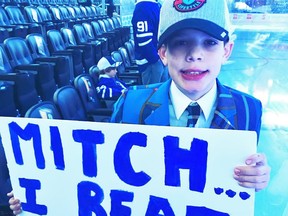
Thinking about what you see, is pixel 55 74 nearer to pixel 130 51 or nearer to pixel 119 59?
pixel 119 59

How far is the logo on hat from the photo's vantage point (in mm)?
703

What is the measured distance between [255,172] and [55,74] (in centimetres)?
278

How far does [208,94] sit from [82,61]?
138 inches

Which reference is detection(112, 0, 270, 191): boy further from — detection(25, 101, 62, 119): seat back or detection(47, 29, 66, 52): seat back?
detection(47, 29, 66, 52): seat back

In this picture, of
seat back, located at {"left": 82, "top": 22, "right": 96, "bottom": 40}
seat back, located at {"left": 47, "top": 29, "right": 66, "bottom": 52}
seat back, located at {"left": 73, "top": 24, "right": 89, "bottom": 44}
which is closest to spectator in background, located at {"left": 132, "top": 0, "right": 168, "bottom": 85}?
seat back, located at {"left": 47, "top": 29, "right": 66, "bottom": 52}

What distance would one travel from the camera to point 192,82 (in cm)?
74

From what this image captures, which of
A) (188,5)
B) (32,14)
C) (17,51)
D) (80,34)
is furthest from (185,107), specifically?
(32,14)

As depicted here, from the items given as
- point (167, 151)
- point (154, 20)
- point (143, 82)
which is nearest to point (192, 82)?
point (167, 151)

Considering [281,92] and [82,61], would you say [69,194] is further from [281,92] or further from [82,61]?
[281,92]

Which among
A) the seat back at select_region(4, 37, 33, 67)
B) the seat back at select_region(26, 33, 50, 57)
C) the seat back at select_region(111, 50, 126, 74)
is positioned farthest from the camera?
the seat back at select_region(111, 50, 126, 74)

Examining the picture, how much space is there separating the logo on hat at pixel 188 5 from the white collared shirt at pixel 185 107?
20 centimetres

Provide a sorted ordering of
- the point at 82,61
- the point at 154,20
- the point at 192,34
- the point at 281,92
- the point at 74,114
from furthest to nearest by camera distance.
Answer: the point at 281,92
the point at 82,61
the point at 154,20
the point at 74,114
the point at 192,34

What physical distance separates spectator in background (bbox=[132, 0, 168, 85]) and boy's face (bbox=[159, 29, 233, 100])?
251 cm

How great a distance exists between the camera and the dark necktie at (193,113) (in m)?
0.79
